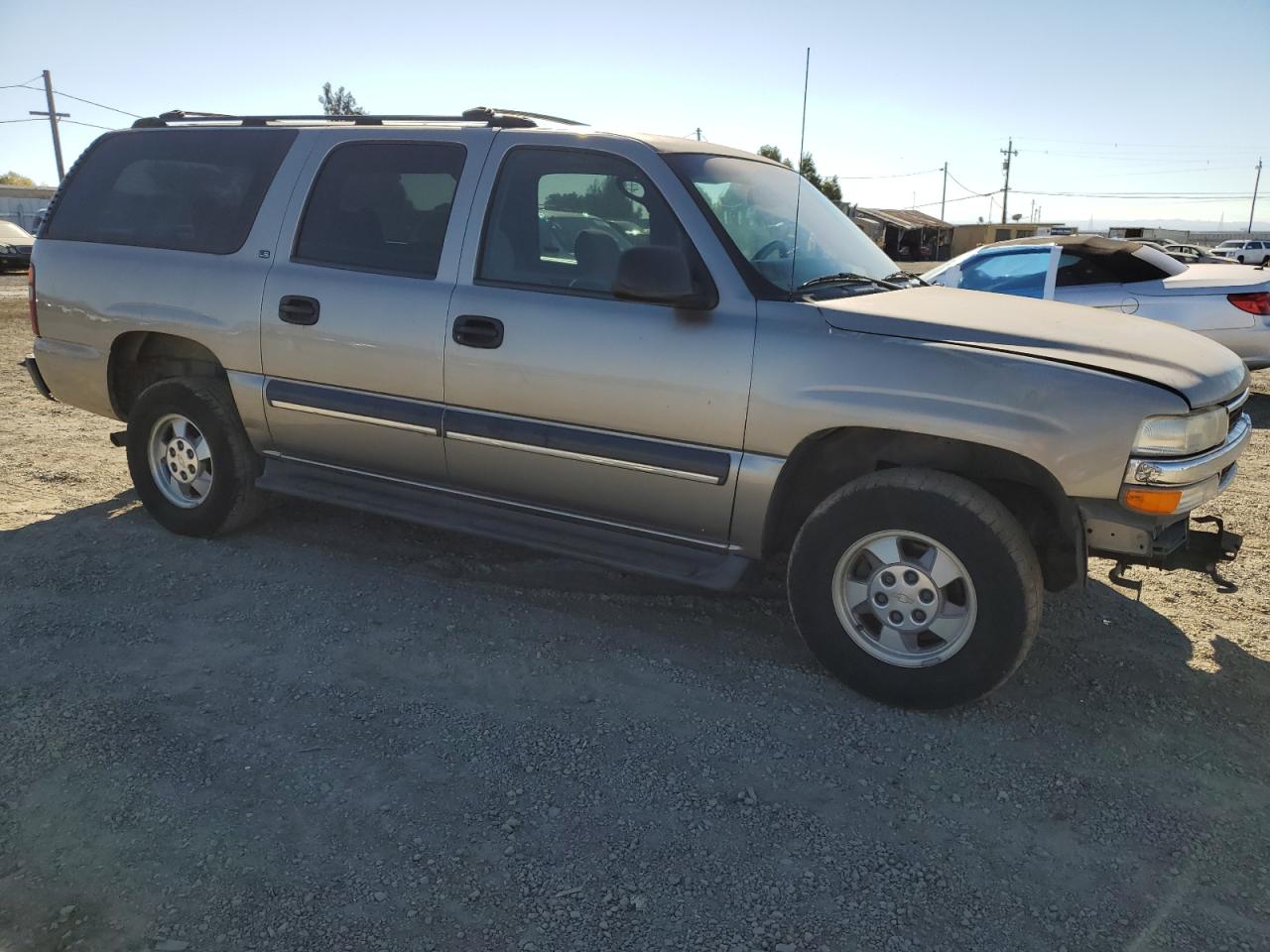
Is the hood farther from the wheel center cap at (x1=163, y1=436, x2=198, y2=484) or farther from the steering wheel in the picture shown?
the wheel center cap at (x1=163, y1=436, x2=198, y2=484)

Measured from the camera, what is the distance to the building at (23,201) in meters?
44.8

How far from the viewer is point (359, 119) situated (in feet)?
14.6

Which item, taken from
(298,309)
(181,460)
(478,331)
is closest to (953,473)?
(478,331)

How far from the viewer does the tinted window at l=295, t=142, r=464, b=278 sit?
407 cm

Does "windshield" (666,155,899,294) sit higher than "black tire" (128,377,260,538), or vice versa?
"windshield" (666,155,899,294)

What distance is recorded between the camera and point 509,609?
414cm

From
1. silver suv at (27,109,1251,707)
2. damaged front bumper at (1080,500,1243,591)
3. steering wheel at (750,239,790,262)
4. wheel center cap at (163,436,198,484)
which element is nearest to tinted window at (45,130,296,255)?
silver suv at (27,109,1251,707)

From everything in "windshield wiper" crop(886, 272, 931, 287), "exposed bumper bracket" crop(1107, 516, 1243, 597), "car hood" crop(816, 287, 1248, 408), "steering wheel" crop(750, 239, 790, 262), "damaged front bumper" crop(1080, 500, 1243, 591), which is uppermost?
"steering wheel" crop(750, 239, 790, 262)

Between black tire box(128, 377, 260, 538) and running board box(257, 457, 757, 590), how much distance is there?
175 mm

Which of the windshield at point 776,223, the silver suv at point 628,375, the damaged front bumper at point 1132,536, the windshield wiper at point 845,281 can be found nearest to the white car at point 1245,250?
the windshield at point 776,223

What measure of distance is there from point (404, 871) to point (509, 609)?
1.70 meters

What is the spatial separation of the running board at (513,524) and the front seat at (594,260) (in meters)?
0.97

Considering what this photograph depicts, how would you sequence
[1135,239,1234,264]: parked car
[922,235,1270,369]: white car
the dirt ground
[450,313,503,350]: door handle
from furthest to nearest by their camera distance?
[1135,239,1234,264]: parked car, [922,235,1270,369]: white car, [450,313,503,350]: door handle, the dirt ground

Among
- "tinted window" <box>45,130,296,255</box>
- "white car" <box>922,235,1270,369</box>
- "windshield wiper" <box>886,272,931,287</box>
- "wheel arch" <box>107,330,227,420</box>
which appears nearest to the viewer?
"windshield wiper" <box>886,272,931,287</box>
